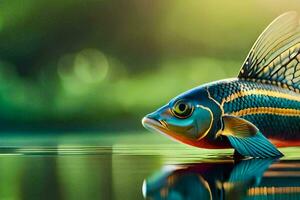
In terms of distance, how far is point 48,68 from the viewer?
2.92 metres

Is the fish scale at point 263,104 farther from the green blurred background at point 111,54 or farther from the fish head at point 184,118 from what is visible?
the green blurred background at point 111,54

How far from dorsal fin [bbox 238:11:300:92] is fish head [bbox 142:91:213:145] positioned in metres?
0.22

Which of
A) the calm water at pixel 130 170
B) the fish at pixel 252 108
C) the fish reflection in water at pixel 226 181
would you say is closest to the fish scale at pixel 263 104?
the fish at pixel 252 108

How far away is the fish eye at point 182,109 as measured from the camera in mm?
2217

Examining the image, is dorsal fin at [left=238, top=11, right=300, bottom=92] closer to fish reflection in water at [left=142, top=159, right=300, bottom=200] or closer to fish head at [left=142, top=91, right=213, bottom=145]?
fish head at [left=142, top=91, right=213, bottom=145]

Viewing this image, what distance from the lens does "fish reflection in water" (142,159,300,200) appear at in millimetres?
1467

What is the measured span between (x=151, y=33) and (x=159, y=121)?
704mm

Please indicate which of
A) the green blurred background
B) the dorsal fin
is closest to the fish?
the dorsal fin

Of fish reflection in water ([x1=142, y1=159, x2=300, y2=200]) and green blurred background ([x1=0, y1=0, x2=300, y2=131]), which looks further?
green blurred background ([x1=0, y1=0, x2=300, y2=131])

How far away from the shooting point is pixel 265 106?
7.49ft

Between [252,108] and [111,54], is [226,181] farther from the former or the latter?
[111,54]

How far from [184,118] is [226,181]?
0.59m

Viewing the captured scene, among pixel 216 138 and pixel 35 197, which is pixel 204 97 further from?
pixel 35 197

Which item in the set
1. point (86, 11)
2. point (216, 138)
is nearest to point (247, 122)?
point (216, 138)
